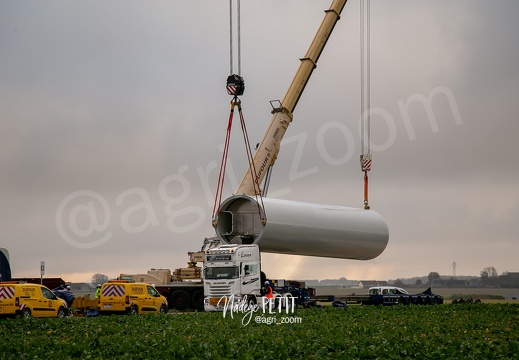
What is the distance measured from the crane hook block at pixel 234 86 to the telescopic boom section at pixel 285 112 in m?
4.26

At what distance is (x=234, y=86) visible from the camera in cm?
5253

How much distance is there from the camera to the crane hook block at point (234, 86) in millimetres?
52500

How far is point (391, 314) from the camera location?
4541cm

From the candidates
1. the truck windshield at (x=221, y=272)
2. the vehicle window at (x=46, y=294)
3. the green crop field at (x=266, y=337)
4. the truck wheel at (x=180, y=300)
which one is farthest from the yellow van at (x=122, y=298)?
the truck wheel at (x=180, y=300)

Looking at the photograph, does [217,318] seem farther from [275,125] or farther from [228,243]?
[275,125]

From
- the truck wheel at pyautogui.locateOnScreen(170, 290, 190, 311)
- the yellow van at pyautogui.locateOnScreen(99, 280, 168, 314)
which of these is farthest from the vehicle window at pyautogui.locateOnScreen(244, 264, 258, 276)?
the truck wheel at pyautogui.locateOnScreen(170, 290, 190, 311)

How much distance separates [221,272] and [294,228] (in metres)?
5.87

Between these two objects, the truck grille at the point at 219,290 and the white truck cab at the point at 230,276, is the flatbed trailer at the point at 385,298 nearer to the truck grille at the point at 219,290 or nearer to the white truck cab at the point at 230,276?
the white truck cab at the point at 230,276

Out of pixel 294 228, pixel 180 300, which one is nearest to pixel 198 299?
pixel 180 300

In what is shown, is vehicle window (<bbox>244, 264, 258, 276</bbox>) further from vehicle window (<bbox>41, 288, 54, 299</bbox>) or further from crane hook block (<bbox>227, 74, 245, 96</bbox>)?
crane hook block (<bbox>227, 74, 245, 96</bbox>)

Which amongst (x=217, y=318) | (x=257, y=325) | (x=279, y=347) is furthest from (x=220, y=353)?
(x=217, y=318)

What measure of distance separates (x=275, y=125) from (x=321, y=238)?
7.97 meters

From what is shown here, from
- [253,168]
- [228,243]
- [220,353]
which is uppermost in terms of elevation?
[253,168]

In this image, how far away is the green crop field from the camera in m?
26.1
